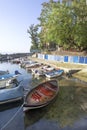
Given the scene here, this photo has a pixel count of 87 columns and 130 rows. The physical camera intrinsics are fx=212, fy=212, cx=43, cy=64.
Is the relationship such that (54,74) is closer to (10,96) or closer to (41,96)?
(41,96)

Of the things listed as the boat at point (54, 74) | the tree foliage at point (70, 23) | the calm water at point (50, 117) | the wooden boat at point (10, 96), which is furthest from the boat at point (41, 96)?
the tree foliage at point (70, 23)

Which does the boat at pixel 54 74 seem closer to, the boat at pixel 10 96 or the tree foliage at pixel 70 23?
the tree foliage at pixel 70 23

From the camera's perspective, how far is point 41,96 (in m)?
24.3

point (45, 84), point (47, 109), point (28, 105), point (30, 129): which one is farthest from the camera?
point (45, 84)

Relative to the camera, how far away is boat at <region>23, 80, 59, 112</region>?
68.4 ft

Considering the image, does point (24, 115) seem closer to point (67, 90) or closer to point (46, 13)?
point (67, 90)

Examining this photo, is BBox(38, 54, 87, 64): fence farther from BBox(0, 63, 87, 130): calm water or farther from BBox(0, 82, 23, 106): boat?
BBox(0, 82, 23, 106): boat

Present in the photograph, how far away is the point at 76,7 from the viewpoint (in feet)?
174

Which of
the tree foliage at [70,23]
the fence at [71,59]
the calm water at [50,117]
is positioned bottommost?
the calm water at [50,117]

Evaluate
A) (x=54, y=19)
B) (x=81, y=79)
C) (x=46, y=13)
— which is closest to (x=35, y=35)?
(x=46, y=13)

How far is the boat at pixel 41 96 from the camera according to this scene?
2086 cm

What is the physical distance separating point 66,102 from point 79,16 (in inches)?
1304

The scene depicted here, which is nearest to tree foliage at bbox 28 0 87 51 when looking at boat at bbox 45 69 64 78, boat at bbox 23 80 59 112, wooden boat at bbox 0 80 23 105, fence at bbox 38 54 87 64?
fence at bbox 38 54 87 64

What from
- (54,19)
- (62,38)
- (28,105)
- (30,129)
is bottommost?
(30,129)
